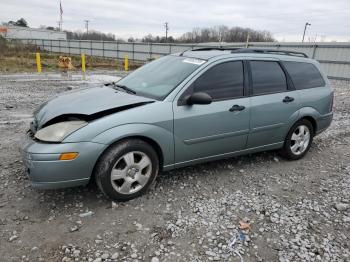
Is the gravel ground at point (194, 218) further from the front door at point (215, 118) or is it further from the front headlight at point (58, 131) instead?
the front headlight at point (58, 131)

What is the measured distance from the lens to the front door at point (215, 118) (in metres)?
3.52

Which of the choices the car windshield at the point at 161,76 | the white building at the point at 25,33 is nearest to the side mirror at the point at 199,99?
the car windshield at the point at 161,76

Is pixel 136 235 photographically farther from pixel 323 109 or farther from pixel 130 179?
pixel 323 109

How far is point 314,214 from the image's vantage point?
10.9ft

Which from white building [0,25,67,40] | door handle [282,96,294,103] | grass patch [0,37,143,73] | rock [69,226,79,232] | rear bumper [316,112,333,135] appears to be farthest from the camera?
white building [0,25,67,40]

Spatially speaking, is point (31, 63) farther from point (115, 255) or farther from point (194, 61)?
point (115, 255)

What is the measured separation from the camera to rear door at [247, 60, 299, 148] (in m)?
4.10

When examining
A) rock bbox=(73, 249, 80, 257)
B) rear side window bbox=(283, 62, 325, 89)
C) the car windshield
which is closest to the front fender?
the car windshield

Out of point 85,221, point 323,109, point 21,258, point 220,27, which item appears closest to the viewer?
point 21,258

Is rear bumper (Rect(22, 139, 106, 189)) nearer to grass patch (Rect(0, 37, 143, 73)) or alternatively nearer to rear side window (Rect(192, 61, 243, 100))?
rear side window (Rect(192, 61, 243, 100))

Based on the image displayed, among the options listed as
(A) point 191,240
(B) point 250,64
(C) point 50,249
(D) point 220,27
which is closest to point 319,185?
(B) point 250,64

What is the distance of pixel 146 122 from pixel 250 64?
1852mm

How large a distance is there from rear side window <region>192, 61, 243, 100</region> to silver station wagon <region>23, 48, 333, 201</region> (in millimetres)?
13

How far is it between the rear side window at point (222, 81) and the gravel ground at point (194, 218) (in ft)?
3.79
